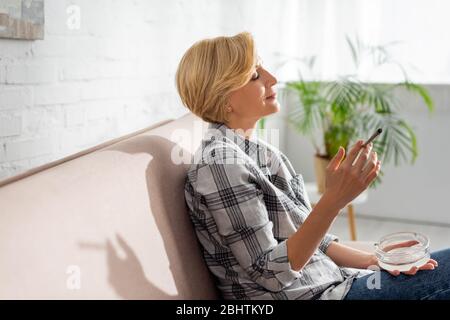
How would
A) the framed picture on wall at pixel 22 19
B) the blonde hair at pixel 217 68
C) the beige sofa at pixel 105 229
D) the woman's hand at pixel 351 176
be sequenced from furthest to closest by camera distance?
the framed picture on wall at pixel 22 19, the blonde hair at pixel 217 68, the woman's hand at pixel 351 176, the beige sofa at pixel 105 229

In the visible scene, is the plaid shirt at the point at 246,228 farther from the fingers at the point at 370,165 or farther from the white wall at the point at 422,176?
the white wall at the point at 422,176

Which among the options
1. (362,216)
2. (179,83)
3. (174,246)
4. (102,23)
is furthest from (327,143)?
(174,246)

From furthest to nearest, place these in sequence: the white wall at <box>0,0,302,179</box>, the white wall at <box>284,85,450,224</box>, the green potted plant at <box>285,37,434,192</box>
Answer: the white wall at <box>284,85,450,224</box>
the green potted plant at <box>285,37,434,192</box>
the white wall at <box>0,0,302,179</box>

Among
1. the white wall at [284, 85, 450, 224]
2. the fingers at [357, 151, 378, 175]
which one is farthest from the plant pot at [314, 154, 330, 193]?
the fingers at [357, 151, 378, 175]

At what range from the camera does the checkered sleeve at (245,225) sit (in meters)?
1.27

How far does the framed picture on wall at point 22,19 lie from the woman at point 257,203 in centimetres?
45

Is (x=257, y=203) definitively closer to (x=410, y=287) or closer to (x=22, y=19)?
(x=410, y=287)

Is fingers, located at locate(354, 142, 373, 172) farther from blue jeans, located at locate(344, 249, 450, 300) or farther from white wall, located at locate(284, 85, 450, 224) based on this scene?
white wall, located at locate(284, 85, 450, 224)

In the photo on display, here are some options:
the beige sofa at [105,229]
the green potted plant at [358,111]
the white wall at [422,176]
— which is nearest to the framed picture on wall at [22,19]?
the beige sofa at [105,229]

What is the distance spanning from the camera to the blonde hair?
56.3 inches

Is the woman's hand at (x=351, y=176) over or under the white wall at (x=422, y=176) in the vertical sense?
over

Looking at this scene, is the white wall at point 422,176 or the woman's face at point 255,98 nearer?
the woman's face at point 255,98

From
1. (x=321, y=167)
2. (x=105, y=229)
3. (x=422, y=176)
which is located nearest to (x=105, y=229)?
(x=105, y=229)
